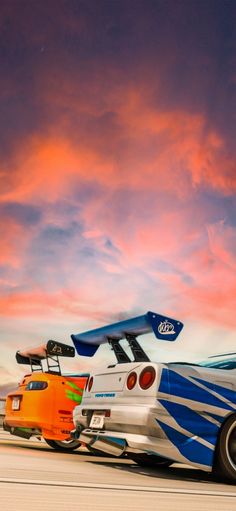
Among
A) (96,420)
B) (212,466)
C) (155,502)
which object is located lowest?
(155,502)

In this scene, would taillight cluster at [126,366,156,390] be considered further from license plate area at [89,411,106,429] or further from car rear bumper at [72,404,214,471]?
license plate area at [89,411,106,429]

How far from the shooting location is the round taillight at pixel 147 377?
5850 mm

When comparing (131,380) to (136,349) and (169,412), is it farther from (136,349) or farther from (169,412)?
(136,349)

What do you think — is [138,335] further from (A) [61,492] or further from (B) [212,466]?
(A) [61,492]

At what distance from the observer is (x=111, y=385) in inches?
253

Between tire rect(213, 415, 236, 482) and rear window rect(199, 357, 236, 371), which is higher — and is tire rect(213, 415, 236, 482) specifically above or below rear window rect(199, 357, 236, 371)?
below

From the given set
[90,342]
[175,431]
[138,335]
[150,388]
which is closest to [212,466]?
[175,431]

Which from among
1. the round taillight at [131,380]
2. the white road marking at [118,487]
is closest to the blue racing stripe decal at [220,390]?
the round taillight at [131,380]

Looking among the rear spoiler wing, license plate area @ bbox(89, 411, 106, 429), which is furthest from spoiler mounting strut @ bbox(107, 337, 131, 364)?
license plate area @ bbox(89, 411, 106, 429)

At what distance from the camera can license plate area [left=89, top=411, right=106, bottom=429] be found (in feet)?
20.5

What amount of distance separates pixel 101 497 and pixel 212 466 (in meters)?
1.92

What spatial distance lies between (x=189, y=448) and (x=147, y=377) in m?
0.73

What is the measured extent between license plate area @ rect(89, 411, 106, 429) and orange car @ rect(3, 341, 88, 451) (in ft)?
5.50

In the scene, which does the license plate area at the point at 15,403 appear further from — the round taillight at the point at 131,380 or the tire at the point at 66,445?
the round taillight at the point at 131,380
